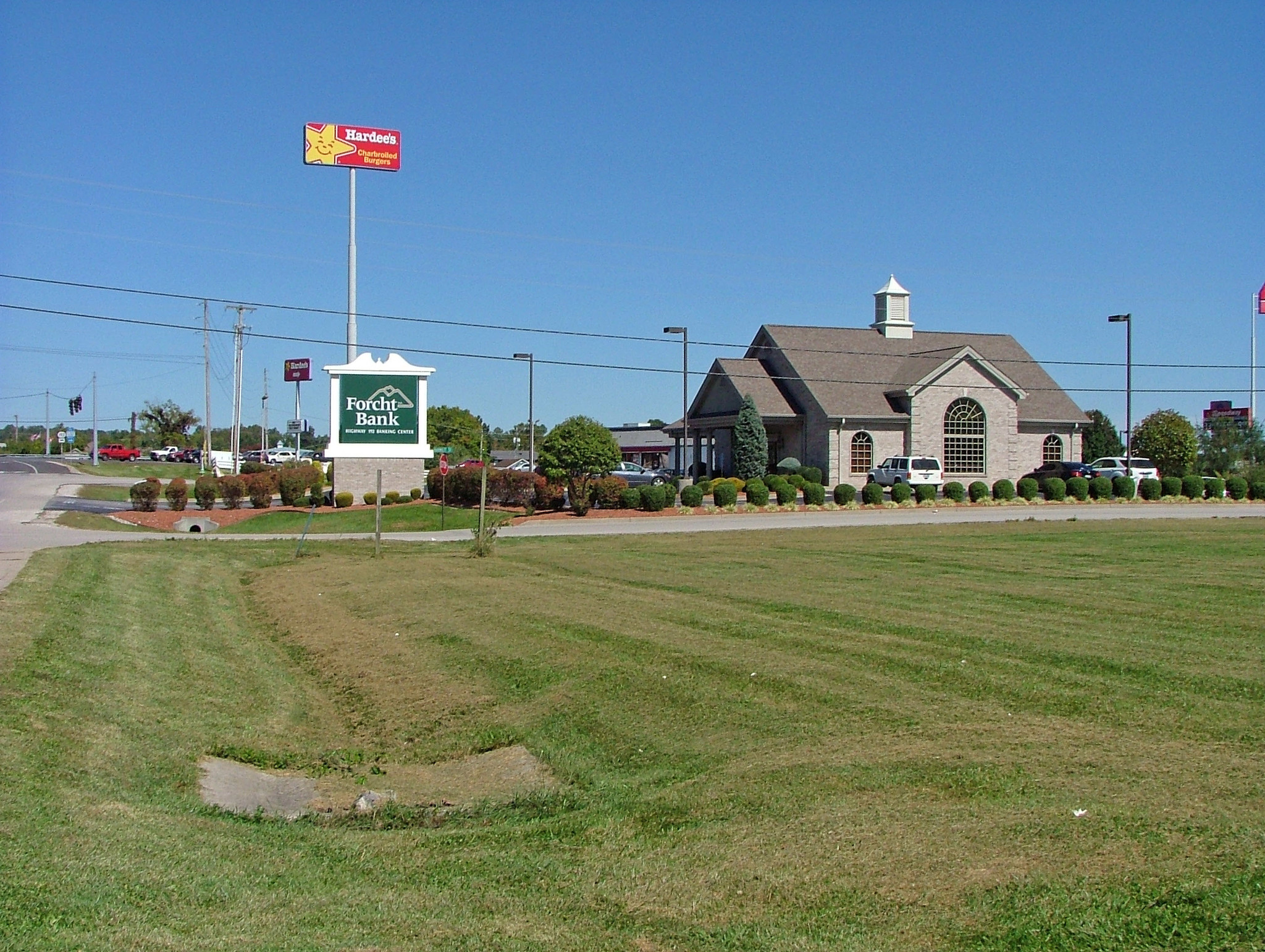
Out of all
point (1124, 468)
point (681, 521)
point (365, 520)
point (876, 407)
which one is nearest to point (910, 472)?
point (876, 407)

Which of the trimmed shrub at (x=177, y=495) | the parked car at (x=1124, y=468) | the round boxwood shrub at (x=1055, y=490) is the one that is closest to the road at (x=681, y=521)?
the round boxwood shrub at (x=1055, y=490)

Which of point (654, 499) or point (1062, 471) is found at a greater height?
point (1062, 471)

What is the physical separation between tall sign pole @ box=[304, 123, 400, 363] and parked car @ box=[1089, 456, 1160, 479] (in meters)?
36.4

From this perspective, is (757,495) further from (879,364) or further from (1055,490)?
(879,364)

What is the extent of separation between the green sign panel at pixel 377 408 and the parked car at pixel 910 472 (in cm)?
2119

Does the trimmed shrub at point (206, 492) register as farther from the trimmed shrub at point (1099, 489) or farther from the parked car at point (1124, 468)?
the parked car at point (1124, 468)

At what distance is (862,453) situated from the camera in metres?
55.2

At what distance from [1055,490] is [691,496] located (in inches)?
647

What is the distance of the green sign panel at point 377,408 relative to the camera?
42.0 metres

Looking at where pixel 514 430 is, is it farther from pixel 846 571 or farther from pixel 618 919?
pixel 618 919

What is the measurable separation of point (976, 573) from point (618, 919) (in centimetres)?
1514

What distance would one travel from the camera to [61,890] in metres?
5.39

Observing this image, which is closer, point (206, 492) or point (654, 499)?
point (654, 499)

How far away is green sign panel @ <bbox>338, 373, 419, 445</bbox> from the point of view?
42.0 metres
